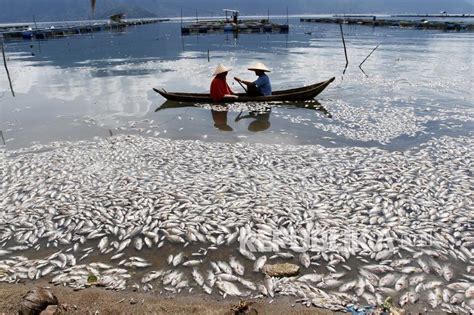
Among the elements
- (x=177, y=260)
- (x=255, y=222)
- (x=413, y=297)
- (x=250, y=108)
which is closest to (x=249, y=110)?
(x=250, y=108)

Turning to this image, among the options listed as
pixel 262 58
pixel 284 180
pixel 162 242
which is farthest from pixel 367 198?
pixel 262 58

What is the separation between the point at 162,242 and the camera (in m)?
6.46

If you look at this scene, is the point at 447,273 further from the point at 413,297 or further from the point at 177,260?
the point at 177,260

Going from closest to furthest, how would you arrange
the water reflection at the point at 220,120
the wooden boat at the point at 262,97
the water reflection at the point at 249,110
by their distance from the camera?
1. the water reflection at the point at 220,120
2. the water reflection at the point at 249,110
3. the wooden boat at the point at 262,97

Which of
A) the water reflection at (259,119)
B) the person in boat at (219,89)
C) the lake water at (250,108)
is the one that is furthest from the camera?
the person in boat at (219,89)

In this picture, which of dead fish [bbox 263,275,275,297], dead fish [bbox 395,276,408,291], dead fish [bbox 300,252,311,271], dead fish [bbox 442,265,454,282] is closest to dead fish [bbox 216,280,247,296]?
dead fish [bbox 263,275,275,297]

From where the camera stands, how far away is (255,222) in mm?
6852

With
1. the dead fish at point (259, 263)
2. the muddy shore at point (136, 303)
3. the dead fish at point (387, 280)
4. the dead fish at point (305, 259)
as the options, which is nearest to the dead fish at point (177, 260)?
the muddy shore at point (136, 303)

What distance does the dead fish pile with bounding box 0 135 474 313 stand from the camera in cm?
546

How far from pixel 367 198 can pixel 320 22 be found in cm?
11598

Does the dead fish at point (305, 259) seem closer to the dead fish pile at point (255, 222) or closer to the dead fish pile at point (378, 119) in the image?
the dead fish pile at point (255, 222)

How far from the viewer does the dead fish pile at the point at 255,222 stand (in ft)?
17.9

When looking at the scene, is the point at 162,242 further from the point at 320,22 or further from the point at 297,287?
the point at 320,22

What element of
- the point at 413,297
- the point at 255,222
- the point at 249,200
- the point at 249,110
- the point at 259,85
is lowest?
the point at 413,297
